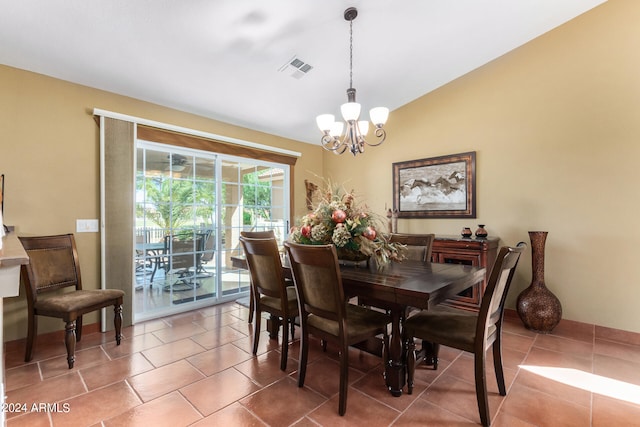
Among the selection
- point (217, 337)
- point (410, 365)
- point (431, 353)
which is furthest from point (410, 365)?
point (217, 337)

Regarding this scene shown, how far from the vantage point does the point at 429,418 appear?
1760 millimetres

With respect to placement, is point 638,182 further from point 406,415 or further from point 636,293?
point 406,415

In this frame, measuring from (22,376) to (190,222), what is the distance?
1977 mm

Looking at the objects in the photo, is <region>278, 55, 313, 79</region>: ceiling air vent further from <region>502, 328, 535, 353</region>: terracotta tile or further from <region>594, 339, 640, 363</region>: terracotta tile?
<region>594, 339, 640, 363</region>: terracotta tile

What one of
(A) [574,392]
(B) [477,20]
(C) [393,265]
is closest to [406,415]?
(C) [393,265]

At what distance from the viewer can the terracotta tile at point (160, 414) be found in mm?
1714

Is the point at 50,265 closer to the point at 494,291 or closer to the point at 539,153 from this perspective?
the point at 494,291

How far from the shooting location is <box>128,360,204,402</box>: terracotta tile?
2.02 m

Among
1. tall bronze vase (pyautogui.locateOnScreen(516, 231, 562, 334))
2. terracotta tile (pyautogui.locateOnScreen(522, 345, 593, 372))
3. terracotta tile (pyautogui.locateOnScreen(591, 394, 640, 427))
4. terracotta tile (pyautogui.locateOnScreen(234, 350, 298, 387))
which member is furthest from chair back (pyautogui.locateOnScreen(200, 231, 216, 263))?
terracotta tile (pyautogui.locateOnScreen(591, 394, 640, 427))

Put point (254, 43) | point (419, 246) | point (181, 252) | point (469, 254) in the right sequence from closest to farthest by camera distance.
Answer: point (254, 43)
point (419, 246)
point (469, 254)
point (181, 252)

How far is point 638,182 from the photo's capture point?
274 centimetres

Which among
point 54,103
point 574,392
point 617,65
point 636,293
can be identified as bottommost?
point 574,392

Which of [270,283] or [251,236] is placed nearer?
[270,283]

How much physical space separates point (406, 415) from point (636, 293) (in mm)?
2623
